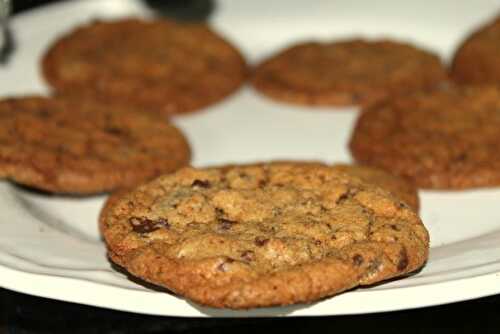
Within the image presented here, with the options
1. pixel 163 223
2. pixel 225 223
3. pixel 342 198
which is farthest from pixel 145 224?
pixel 342 198

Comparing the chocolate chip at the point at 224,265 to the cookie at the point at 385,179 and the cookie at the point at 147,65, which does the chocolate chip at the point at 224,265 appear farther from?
the cookie at the point at 147,65

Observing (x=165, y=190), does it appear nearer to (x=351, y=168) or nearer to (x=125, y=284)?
(x=125, y=284)

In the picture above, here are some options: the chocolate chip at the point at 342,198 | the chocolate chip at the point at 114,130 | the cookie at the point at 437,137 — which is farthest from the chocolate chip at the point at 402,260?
the chocolate chip at the point at 114,130

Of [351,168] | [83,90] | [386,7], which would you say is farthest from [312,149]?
[386,7]

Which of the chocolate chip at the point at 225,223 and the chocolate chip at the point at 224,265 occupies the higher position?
the chocolate chip at the point at 224,265

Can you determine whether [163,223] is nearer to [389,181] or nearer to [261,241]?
[261,241]

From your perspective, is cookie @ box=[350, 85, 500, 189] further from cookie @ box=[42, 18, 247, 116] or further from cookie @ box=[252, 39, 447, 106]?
cookie @ box=[42, 18, 247, 116]
